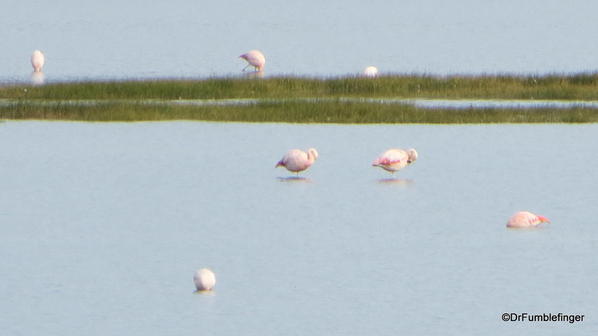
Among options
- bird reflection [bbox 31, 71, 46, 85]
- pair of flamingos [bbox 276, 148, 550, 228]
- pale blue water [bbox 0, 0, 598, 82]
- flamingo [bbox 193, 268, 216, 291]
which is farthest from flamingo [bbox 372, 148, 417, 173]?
pale blue water [bbox 0, 0, 598, 82]

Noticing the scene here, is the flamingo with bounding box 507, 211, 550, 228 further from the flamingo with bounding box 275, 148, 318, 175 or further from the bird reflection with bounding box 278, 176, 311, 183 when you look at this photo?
the bird reflection with bounding box 278, 176, 311, 183

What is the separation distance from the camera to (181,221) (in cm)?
2156

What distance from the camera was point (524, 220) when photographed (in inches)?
821

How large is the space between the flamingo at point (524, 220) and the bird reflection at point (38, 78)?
21.0 m

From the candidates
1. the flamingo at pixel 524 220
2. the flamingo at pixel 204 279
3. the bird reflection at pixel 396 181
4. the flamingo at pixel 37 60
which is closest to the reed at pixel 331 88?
the flamingo at pixel 37 60

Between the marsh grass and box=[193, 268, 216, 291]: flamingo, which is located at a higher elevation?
the marsh grass

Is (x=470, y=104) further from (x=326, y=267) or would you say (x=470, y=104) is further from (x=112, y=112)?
(x=326, y=267)

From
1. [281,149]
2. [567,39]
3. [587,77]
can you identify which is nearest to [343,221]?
[281,149]

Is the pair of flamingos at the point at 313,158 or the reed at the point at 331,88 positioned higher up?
the reed at the point at 331,88

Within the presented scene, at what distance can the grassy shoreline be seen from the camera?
3325 cm

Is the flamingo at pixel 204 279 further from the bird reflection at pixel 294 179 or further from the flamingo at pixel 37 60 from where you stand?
the flamingo at pixel 37 60

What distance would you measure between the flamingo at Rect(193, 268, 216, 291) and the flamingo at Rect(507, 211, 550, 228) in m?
5.25

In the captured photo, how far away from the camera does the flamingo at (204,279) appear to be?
16812mm

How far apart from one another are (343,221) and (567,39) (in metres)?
52.1
